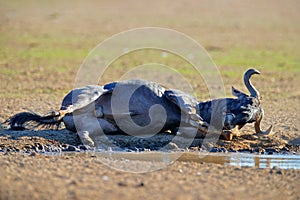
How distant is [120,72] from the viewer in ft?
52.6

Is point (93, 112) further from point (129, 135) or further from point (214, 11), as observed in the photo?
point (214, 11)

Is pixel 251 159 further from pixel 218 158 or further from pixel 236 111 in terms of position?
pixel 236 111

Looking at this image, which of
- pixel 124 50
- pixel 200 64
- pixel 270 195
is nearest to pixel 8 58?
pixel 124 50

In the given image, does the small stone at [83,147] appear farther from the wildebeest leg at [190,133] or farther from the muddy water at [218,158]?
the wildebeest leg at [190,133]

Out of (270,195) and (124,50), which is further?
(124,50)

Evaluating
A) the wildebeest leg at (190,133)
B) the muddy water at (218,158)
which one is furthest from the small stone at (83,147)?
the wildebeest leg at (190,133)

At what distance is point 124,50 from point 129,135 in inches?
386

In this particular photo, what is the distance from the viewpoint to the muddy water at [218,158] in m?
8.46

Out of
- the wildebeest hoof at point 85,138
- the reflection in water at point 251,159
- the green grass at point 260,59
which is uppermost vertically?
the green grass at point 260,59

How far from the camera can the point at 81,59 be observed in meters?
17.8

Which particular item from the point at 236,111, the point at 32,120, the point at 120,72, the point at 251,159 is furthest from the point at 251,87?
the point at 120,72

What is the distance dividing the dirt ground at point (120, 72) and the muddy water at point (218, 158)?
1.00 feet

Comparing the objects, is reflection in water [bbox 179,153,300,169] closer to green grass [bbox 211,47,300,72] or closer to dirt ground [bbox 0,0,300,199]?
dirt ground [bbox 0,0,300,199]

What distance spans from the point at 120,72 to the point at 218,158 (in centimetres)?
756
